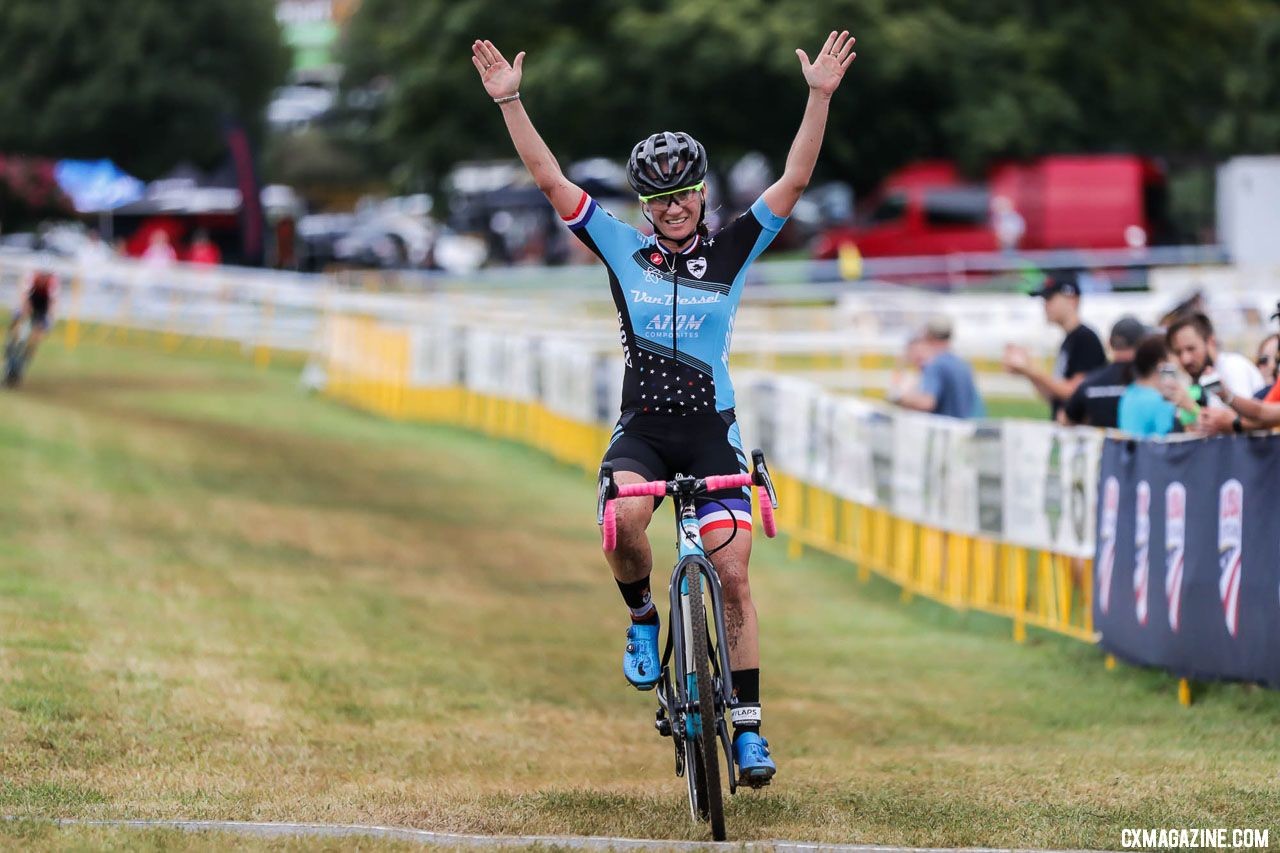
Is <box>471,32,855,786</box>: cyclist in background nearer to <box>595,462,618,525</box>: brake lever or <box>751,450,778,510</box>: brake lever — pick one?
<box>595,462,618,525</box>: brake lever

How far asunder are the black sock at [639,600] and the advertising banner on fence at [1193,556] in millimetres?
3579

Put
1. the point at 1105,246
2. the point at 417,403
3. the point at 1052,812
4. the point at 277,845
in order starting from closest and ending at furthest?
the point at 277,845
the point at 1052,812
the point at 417,403
the point at 1105,246

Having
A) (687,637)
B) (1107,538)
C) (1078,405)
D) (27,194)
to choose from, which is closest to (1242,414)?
(1107,538)

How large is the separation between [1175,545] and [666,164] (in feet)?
15.0

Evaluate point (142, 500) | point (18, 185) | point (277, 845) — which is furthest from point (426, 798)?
point (18, 185)

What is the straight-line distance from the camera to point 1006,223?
40344mm

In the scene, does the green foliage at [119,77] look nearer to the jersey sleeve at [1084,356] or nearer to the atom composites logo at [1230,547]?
the jersey sleeve at [1084,356]

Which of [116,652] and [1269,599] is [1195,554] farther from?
[116,652]

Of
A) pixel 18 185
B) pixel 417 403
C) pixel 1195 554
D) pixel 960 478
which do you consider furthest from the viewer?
pixel 18 185

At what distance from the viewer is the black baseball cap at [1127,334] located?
13180 millimetres

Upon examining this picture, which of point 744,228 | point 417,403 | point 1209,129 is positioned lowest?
point 417,403

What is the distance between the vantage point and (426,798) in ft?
26.0

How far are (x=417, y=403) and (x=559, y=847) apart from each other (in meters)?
23.8

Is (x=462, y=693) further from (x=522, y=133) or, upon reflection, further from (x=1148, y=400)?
(x=1148, y=400)
